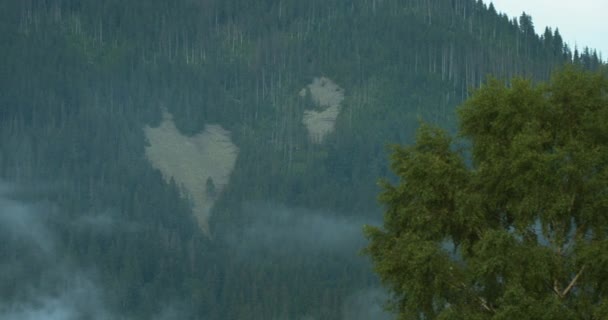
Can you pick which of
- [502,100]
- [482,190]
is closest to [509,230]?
[482,190]

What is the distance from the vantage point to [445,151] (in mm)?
27172

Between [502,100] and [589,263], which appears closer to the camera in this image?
[589,263]

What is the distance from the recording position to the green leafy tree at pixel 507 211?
25047 mm

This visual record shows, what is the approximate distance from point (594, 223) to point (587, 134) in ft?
6.01

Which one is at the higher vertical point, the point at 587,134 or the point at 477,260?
the point at 587,134

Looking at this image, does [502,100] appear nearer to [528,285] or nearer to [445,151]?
[445,151]

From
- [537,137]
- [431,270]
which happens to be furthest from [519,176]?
[431,270]

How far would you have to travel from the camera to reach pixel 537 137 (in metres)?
25.7

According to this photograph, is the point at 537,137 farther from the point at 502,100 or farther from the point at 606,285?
the point at 606,285

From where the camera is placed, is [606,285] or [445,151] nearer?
[606,285]

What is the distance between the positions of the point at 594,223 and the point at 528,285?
183 centimetres

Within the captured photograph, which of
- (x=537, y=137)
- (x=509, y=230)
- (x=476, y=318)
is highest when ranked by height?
(x=537, y=137)

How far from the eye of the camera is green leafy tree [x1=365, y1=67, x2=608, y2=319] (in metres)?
25.0

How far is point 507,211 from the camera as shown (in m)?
26.4
